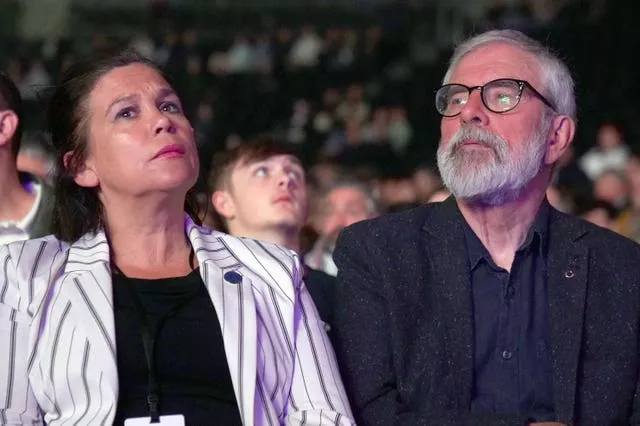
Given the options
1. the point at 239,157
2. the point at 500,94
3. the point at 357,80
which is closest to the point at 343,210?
the point at 239,157

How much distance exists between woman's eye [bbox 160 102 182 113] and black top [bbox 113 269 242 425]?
482mm

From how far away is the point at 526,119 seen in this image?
3.35 m

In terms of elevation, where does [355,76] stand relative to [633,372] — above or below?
above

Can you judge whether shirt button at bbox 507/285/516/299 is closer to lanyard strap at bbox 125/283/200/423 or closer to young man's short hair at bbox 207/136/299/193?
lanyard strap at bbox 125/283/200/423

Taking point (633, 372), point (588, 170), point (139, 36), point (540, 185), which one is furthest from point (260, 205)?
point (139, 36)

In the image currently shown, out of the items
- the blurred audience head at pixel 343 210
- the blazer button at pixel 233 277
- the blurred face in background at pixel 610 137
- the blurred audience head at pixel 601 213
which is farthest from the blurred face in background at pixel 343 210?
the blurred face in background at pixel 610 137

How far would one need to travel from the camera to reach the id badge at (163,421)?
288cm

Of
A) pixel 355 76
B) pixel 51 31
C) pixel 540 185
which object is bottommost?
pixel 540 185

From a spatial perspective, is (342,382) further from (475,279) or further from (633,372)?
(633,372)

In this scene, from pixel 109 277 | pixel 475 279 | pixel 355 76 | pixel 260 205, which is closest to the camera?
pixel 109 277

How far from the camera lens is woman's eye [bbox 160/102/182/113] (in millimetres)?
3271

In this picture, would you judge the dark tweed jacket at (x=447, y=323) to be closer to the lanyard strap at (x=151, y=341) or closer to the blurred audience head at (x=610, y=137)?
the lanyard strap at (x=151, y=341)

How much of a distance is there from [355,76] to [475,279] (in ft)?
37.4

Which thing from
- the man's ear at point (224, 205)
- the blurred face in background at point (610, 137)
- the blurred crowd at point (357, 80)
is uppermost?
the blurred crowd at point (357, 80)
